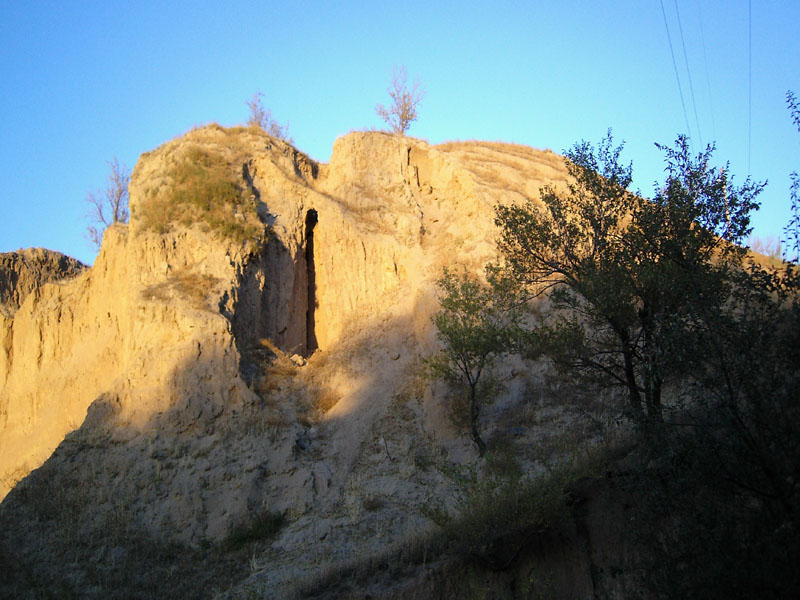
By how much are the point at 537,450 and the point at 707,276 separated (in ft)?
22.4

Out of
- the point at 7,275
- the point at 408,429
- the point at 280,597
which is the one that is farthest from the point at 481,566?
the point at 7,275

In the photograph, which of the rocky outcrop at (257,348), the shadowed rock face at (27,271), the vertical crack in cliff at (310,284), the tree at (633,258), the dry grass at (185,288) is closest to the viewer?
the tree at (633,258)

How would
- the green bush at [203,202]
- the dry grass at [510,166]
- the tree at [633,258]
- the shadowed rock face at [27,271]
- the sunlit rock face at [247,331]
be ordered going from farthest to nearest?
the shadowed rock face at [27,271]
the dry grass at [510,166]
the green bush at [203,202]
the sunlit rock face at [247,331]
the tree at [633,258]

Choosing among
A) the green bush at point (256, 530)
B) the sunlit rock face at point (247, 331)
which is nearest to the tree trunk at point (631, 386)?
the sunlit rock face at point (247, 331)

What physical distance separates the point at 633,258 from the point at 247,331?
12196mm

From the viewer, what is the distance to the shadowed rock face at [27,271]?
30.2 metres

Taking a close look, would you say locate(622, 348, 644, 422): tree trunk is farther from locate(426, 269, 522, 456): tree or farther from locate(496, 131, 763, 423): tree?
locate(426, 269, 522, 456): tree

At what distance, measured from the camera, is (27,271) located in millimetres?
31531

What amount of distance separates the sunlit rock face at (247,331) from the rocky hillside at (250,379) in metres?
0.06

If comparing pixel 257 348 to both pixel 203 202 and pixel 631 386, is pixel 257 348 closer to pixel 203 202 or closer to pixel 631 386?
pixel 203 202

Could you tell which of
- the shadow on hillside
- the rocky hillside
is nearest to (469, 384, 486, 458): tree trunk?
the rocky hillside

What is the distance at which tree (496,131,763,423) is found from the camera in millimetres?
12445

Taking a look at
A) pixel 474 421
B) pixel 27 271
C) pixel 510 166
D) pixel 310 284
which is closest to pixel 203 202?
pixel 310 284

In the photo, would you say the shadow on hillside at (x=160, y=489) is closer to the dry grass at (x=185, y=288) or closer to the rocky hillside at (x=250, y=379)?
the rocky hillside at (x=250, y=379)
